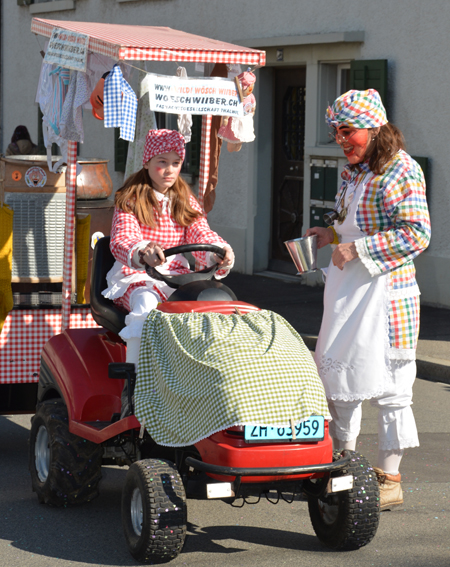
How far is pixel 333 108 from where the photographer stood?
15.0 feet

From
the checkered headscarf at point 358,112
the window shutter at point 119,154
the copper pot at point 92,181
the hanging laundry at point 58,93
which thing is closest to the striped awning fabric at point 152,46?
the hanging laundry at point 58,93

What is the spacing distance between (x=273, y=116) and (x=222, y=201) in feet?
4.74

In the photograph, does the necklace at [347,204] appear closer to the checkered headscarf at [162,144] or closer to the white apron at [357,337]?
the white apron at [357,337]

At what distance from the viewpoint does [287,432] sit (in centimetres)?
375

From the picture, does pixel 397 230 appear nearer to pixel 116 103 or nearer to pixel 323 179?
pixel 116 103

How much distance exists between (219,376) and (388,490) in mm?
1406

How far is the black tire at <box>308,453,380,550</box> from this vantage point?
156 inches

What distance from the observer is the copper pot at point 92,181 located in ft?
20.9

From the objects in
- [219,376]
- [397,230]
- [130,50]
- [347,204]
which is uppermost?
[130,50]

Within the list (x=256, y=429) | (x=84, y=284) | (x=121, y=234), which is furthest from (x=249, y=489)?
(x=84, y=284)

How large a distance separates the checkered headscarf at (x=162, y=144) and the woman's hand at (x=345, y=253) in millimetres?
978

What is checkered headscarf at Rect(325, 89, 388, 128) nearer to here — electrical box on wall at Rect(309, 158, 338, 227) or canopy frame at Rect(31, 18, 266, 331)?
canopy frame at Rect(31, 18, 266, 331)

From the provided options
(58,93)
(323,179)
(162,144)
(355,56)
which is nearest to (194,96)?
(162,144)

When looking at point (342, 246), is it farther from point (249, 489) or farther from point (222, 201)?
point (222, 201)
